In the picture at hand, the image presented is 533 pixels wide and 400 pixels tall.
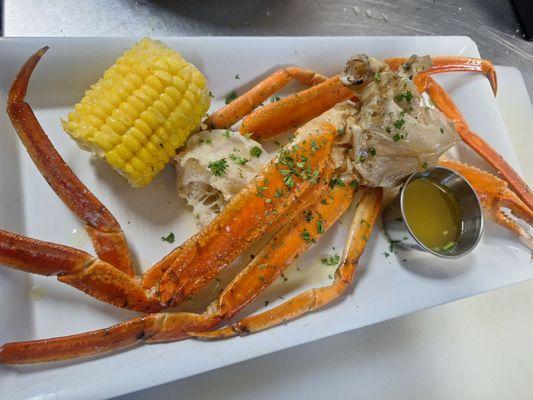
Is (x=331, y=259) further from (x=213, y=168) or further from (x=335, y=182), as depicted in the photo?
(x=213, y=168)

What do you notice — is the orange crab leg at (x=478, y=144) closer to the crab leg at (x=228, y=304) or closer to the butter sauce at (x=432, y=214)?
the butter sauce at (x=432, y=214)

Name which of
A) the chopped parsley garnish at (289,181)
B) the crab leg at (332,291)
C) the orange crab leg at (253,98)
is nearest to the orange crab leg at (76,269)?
the crab leg at (332,291)

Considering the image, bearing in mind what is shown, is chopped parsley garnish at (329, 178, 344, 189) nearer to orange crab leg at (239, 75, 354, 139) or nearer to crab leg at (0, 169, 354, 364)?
crab leg at (0, 169, 354, 364)

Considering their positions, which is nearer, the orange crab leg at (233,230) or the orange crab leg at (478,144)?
the orange crab leg at (233,230)

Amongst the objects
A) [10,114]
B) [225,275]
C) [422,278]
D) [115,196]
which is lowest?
[422,278]

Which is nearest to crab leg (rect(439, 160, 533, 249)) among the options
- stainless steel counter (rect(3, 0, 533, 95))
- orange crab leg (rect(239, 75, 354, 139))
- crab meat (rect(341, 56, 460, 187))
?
crab meat (rect(341, 56, 460, 187))

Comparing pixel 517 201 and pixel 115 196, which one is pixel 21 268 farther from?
pixel 517 201

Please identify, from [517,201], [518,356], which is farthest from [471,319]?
[517,201]
